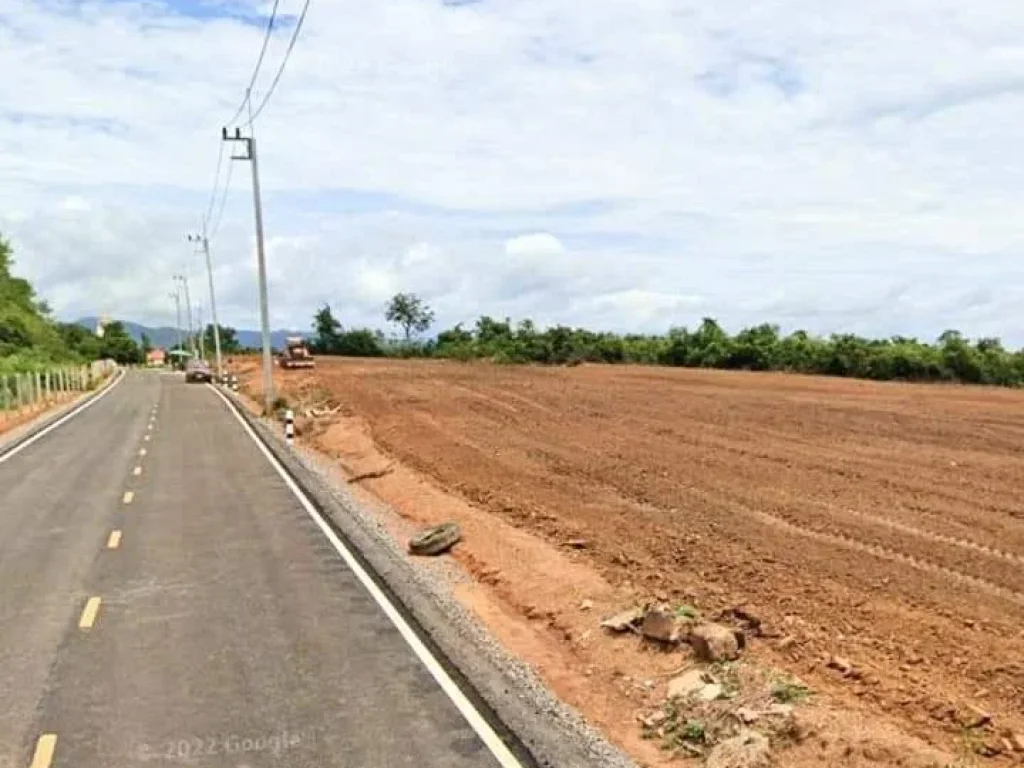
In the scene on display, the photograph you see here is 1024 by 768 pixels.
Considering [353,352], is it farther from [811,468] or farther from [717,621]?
[717,621]

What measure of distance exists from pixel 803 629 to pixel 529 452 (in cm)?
1645

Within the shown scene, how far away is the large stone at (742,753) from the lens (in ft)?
28.6

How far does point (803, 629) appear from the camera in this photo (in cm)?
1203

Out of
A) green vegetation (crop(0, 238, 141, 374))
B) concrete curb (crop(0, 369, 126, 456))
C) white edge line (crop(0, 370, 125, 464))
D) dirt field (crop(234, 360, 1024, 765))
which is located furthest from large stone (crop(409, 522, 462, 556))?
green vegetation (crop(0, 238, 141, 374))

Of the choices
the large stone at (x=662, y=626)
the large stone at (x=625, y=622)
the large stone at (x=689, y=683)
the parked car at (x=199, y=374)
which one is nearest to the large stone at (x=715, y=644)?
the large stone at (x=662, y=626)

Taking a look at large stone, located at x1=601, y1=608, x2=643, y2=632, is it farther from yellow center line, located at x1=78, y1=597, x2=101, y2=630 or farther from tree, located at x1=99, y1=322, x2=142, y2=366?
tree, located at x1=99, y1=322, x2=142, y2=366

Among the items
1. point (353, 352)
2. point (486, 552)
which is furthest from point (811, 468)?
point (353, 352)

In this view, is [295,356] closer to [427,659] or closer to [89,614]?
[89,614]

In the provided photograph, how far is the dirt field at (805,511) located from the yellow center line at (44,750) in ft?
15.0

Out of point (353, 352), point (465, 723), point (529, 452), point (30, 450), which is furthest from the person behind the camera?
point (353, 352)

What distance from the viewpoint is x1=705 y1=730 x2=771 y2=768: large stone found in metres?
8.71

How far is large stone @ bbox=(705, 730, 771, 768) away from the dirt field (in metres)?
1.23

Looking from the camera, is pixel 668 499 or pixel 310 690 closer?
pixel 310 690

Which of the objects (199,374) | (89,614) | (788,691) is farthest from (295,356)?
(788,691)
